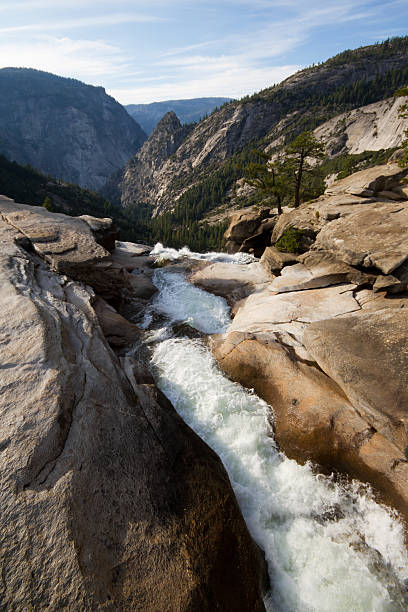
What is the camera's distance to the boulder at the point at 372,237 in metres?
18.5

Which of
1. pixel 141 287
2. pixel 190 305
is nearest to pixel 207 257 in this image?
pixel 141 287

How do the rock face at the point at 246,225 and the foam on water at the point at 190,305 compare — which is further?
the rock face at the point at 246,225

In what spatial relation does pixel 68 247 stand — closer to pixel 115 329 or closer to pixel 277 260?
pixel 115 329

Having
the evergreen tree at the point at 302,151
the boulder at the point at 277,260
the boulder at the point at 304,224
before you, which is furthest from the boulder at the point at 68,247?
the evergreen tree at the point at 302,151

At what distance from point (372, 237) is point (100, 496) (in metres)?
22.0

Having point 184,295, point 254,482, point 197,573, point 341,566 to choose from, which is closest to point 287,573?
point 341,566

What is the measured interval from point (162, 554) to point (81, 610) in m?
2.10

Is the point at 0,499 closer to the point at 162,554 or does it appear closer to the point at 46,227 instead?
the point at 162,554

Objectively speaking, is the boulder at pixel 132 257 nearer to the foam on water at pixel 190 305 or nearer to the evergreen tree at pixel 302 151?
the foam on water at pixel 190 305

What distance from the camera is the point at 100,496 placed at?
797 centimetres

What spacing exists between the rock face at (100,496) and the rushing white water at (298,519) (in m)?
1.41

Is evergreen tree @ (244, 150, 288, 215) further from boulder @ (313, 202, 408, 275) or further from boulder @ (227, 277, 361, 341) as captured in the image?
boulder @ (227, 277, 361, 341)

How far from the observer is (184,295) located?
29.2m

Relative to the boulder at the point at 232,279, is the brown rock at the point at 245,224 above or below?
above
